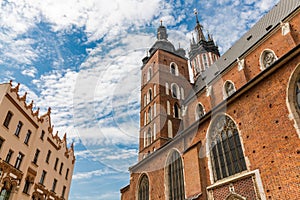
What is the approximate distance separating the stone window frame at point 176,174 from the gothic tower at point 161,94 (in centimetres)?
692

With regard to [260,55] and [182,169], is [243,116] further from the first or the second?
[260,55]

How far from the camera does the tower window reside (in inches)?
744

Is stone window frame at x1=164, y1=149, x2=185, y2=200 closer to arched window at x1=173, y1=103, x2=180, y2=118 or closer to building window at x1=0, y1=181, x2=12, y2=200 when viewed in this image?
arched window at x1=173, y1=103, x2=180, y2=118

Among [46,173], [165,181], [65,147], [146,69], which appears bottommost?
[165,181]

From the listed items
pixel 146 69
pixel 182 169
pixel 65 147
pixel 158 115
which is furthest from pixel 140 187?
pixel 146 69

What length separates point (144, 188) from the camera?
19.5 m

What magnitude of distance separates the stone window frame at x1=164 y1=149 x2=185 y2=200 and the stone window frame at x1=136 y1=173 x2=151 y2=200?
3149 mm

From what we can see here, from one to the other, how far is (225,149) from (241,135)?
Result: 144 centimetres

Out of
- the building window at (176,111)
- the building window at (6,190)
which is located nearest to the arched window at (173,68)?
the building window at (176,111)

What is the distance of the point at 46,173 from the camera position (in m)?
21.8

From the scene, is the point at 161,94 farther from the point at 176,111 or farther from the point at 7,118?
the point at 7,118

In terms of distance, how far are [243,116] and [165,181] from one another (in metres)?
8.03

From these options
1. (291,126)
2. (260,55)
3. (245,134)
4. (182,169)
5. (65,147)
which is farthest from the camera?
(65,147)

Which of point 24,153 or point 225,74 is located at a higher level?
point 225,74
